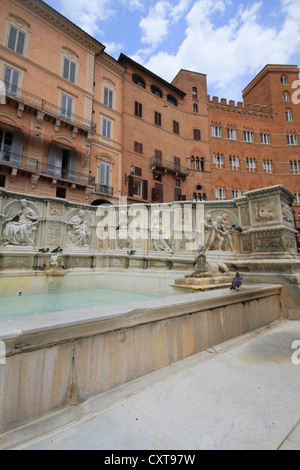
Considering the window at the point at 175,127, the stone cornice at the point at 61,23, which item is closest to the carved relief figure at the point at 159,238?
the stone cornice at the point at 61,23

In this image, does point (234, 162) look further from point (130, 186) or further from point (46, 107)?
point (46, 107)

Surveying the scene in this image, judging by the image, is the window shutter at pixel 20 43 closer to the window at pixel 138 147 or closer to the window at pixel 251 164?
the window at pixel 138 147

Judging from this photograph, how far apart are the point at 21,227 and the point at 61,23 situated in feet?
67.9

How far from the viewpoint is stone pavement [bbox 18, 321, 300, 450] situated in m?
1.27

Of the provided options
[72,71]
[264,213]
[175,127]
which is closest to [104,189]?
[72,71]

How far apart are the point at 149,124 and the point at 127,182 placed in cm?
790

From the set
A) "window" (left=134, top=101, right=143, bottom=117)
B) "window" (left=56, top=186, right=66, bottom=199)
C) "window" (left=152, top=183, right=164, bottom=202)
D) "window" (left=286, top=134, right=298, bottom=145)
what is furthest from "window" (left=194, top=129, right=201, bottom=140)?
"window" (left=56, top=186, right=66, bottom=199)

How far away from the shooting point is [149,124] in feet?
82.1

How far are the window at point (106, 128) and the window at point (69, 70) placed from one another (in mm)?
3992

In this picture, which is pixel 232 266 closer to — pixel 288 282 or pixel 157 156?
pixel 288 282

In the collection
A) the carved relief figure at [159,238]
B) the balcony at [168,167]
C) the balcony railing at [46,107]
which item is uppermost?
the balcony railing at [46,107]

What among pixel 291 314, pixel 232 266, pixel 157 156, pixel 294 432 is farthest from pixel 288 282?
pixel 157 156

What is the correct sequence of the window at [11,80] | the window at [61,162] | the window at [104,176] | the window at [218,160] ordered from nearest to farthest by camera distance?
the window at [11,80] < the window at [61,162] < the window at [104,176] < the window at [218,160]

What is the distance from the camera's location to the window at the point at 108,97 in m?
21.8
